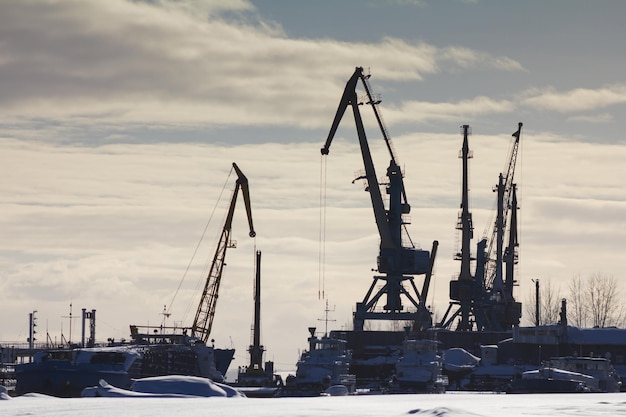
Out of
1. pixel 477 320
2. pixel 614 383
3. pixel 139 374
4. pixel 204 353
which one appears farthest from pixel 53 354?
pixel 477 320

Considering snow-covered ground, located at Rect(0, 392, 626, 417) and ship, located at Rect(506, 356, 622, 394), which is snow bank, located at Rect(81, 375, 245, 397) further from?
ship, located at Rect(506, 356, 622, 394)

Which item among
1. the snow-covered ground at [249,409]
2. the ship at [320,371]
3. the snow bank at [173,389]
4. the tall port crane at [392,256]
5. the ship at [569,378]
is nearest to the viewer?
the snow-covered ground at [249,409]

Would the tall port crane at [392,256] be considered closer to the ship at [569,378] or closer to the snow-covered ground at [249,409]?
the ship at [569,378]

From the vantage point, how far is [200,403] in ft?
243

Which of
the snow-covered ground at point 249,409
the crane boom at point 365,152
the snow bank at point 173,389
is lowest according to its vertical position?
the snow-covered ground at point 249,409

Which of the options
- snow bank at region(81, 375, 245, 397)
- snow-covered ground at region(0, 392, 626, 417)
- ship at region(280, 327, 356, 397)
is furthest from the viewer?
ship at region(280, 327, 356, 397)

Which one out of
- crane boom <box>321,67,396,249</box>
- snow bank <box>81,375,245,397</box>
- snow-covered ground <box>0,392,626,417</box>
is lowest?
snow-covered ground <box>0,392,626,417</box>

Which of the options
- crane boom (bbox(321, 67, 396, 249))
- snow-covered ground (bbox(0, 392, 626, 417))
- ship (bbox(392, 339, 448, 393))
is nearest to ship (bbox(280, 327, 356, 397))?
ship (bbox(392, 339, 448, 393))

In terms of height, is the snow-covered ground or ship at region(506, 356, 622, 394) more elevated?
ship at region(506, 356, 622, 394)

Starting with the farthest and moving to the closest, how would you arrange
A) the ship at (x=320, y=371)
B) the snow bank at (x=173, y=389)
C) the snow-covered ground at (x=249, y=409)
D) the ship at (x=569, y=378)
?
the ship at (x=320, y=371) → the ship at (x=569, y=378) → the snow bank at (x=173, y=389) → the snow-covered ground at (x=249, y=409)

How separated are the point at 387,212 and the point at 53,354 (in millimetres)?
54144

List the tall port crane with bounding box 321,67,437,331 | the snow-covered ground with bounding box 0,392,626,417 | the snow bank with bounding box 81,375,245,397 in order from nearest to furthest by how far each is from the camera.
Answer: the snow-covered ground with bounding box 0,392,626,417 < the snow bank with bounding box 81,375,245,397 < the tall port crane with bounding box 321,67,437,331

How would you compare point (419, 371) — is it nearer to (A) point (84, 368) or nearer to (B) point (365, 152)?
(A) point (84, 368)

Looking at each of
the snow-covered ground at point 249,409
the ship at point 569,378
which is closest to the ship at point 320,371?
the ship at point 569,378
